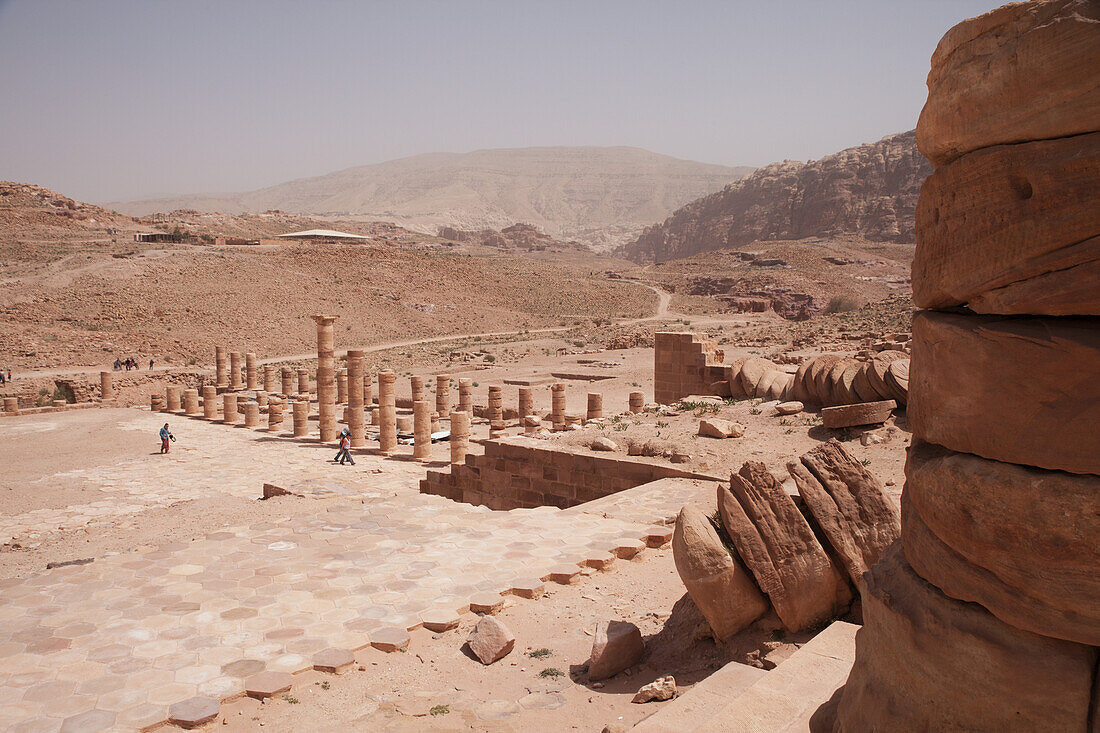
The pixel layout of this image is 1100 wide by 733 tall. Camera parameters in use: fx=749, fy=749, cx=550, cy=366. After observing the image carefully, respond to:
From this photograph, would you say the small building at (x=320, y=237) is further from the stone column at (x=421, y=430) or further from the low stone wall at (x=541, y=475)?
the low stone wall at (x=541, y=475)

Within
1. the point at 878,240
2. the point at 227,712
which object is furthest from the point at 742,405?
the point at 878,240

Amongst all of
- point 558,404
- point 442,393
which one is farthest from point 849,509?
point 442,393

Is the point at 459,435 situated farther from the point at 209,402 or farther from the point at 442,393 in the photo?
the point at 209,402

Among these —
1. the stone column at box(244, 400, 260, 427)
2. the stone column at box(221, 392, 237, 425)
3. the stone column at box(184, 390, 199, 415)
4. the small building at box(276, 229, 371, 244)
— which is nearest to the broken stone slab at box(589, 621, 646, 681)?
the stone column at box(244, 400, 260, 427)

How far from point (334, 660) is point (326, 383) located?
54.0 ft

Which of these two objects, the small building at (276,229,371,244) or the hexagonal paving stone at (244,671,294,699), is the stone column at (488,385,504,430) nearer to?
the hexagonal paving stone at (244,671,294,699)

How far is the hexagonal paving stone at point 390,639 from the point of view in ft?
19.0

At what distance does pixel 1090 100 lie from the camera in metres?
2.26

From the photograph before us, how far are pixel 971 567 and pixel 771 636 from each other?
7.96 ft

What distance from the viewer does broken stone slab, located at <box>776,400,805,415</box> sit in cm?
1166

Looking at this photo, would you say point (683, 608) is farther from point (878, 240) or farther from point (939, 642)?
point (878, 240)

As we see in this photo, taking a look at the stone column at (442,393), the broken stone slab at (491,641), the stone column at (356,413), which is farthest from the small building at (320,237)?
the broken stone slab at (491,641)

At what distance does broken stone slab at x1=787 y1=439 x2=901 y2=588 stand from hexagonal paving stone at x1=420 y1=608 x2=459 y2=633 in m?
3.04

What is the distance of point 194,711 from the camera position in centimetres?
485
